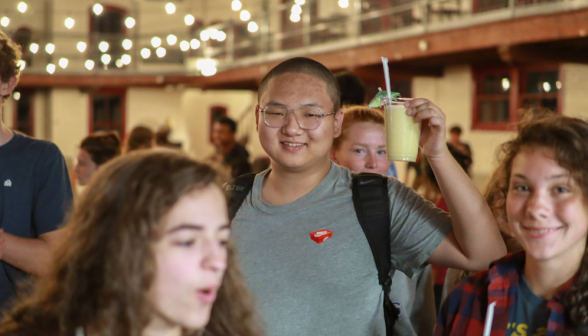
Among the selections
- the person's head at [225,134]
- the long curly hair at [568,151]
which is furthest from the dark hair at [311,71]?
the person's head at [225,134]

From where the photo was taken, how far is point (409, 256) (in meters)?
1.81

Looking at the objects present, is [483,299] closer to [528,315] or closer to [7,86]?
[528,315]

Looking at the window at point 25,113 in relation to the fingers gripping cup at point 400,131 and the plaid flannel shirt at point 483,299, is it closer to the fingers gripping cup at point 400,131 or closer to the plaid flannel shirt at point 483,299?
the fingers gripping cup at point 400,131

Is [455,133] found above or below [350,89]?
below

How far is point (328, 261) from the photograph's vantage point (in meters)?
1.81

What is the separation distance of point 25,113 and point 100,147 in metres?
15.4

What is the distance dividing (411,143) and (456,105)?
853 cm

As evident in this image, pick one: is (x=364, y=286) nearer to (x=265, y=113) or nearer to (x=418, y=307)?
(x=265, y=113)

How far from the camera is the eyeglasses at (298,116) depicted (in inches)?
75.7

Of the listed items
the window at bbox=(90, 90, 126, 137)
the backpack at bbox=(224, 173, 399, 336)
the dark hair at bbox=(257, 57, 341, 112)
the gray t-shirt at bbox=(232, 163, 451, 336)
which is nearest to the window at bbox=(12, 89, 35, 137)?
the window at bbox=(90, 90, 126, 137)

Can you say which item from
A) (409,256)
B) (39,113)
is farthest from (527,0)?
(39,113)

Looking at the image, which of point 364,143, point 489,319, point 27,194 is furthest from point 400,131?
point 27,194

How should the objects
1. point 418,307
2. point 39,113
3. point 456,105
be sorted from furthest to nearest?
point 39,113
point 456,105
point 418,307

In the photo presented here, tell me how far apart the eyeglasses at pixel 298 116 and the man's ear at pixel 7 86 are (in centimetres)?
95
